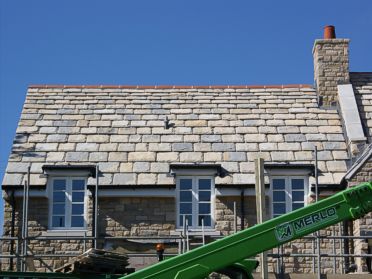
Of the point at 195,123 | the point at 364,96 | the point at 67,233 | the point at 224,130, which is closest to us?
the point at 67,233

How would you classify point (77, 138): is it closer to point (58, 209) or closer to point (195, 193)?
point (58, 209)

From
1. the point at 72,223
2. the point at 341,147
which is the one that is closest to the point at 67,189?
the point at 72,223

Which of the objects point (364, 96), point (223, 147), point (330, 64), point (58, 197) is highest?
point (330, 64)

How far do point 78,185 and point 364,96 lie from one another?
906 centimetres

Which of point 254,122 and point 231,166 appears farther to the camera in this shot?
point 254,122

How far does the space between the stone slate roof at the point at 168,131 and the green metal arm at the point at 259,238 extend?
9552 mm

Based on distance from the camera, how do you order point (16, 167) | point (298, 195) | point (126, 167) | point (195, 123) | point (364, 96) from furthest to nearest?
1. point (364, 96)
2. point (195, 123)
3. point (126, 167)
4. point (16, 167)
5. point (298, 195)

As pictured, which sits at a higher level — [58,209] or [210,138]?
[210,138]

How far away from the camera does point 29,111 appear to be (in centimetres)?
2578

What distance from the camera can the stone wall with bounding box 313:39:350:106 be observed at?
2638 cm

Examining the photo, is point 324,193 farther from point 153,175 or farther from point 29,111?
point 29,111

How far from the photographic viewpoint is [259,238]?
41.5 ft

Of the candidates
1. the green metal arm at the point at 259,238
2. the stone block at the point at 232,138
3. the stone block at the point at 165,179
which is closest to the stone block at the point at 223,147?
the stone block at the point at 232,138

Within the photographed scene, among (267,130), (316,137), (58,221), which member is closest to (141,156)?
(58,221)
